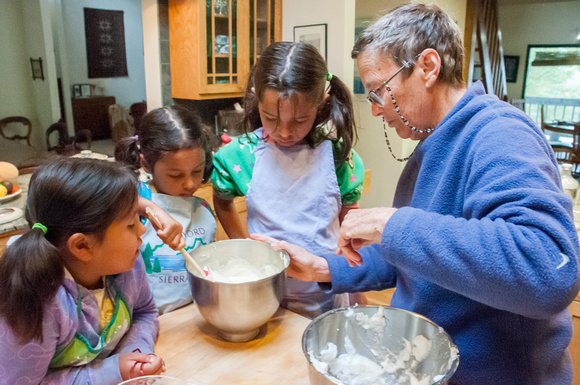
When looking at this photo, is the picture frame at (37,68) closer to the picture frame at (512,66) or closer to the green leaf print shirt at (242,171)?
the green leaf print shirt at (242,171)

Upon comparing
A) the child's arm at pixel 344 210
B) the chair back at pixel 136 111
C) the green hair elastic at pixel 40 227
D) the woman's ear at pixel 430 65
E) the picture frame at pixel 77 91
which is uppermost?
the woman's ear at pixel 430 65

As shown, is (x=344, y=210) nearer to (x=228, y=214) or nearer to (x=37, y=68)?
(x=228, y=214)

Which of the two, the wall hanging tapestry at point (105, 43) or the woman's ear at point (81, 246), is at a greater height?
the wall hanging tapestry at point (105, 43)

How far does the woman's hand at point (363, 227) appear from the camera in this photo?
748 millimetres

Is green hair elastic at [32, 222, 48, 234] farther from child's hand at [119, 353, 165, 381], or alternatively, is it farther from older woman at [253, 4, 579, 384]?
older woman at [253, 4, 579, 384]

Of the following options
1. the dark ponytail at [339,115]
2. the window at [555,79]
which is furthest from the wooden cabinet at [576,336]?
the window at [555,79]

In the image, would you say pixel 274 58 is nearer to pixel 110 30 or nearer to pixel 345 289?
pixel 345 289

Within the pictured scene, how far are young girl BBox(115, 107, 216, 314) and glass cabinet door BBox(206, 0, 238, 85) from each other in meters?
1.50

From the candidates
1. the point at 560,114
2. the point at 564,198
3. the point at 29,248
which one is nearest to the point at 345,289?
the point at 564,198

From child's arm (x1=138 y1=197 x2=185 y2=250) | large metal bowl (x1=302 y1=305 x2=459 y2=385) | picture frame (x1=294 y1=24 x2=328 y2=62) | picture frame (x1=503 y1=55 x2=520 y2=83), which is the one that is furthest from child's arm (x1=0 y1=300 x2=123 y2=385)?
picture frame (x1=503 y1=55 x2=520 y2=83)

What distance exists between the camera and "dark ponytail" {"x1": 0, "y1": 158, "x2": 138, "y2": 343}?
719 millimetres

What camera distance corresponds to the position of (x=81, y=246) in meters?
0.83

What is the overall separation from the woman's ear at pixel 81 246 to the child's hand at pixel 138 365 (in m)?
0.20

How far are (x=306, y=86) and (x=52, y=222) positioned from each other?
2.30 ft
